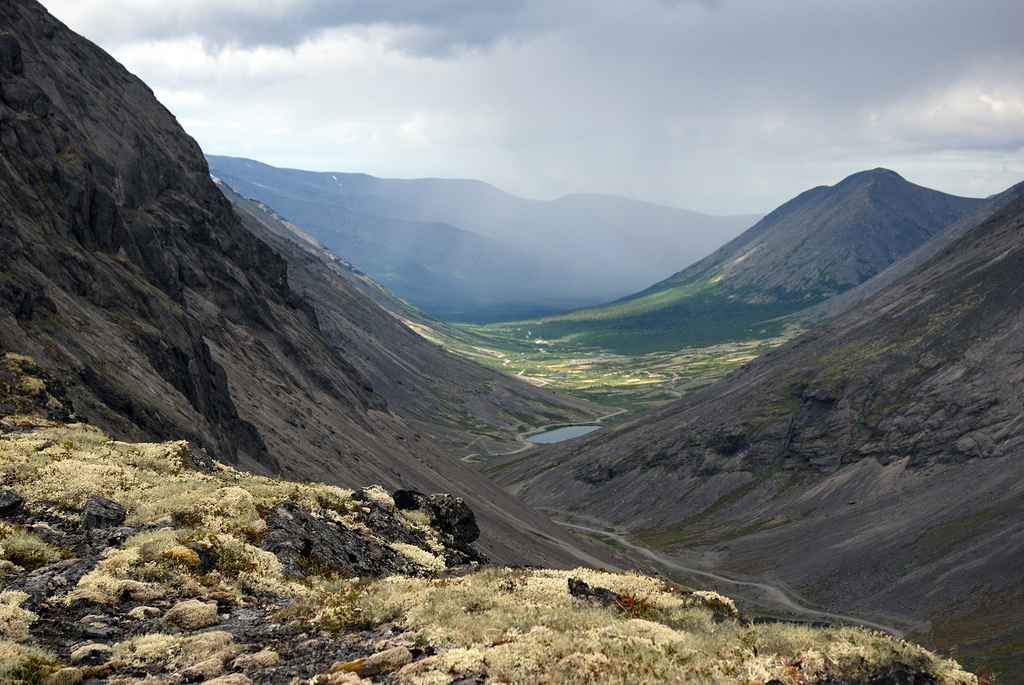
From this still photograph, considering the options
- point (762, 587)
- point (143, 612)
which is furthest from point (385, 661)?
point (762, 587)

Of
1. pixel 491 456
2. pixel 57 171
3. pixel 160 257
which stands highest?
pixel 57 171

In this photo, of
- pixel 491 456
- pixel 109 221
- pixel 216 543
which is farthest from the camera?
pixel 491 456

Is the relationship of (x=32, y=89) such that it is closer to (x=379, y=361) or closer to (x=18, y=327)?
(x=18, y=327)

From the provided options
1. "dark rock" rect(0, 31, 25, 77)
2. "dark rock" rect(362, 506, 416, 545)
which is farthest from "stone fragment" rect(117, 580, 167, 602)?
"dark rock" rect(0, 31, 25, 77)

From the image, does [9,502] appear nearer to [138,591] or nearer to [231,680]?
[138,591]

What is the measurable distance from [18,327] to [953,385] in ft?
409

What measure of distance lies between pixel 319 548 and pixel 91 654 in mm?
7235

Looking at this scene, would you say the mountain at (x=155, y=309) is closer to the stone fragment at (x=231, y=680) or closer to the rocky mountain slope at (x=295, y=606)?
the rocky mountain slope at (x=295, y=606)

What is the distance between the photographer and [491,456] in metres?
166

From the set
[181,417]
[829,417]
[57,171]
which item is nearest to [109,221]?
[57,171]

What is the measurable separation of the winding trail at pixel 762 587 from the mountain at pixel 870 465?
2.28m

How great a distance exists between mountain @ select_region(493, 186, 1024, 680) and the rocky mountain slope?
4486cm

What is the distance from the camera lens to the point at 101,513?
17203 mm

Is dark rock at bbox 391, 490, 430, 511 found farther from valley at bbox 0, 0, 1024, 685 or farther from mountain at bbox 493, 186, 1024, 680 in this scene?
mountain at bbox 493, 186, 1024, 680
